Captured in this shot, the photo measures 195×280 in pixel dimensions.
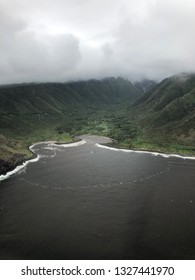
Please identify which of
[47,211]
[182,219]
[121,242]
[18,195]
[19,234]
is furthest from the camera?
[18,195]

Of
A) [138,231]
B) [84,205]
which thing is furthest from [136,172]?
[138,231]

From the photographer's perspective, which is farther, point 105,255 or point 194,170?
point 194,170

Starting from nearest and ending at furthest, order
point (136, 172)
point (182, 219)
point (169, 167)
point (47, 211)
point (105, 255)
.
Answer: point (105, 255) → point (182, 219) → point (47, 211) → point (136, 172) → point (169, 167)

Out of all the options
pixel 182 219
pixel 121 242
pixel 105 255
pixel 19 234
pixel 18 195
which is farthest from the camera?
pixel 18 195

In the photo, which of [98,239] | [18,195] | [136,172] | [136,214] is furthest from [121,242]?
[136,172]

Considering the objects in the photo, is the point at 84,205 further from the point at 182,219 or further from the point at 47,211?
the point at 182,219

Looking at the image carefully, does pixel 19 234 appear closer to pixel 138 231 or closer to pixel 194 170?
pixel 138 231
